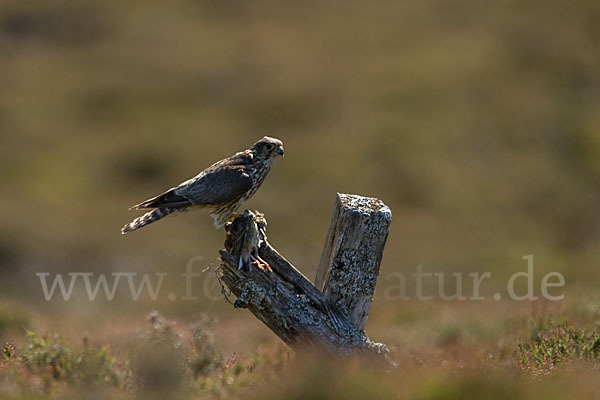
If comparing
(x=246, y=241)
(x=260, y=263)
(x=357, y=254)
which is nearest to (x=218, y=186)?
(x=246, y=241)

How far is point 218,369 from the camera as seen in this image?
9.09 metres

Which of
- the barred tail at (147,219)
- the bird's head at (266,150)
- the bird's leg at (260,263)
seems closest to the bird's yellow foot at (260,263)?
the bird's leg at (260,263)

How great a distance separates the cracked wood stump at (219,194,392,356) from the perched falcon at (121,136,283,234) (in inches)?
46.1

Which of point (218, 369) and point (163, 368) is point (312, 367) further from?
point (218, 369)

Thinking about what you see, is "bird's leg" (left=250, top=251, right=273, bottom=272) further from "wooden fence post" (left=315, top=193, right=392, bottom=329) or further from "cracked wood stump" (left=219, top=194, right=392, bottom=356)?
"wooden fence post" (left=315, top=193, right=392, bottom=329)

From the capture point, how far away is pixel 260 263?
9039mm

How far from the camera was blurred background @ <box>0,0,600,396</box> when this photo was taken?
35.1 meters

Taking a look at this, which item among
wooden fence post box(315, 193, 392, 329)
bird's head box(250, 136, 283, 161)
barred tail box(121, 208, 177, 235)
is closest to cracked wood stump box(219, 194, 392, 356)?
wooden fence post box(315, 193, 392, 329)

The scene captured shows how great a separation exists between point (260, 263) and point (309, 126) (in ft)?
130

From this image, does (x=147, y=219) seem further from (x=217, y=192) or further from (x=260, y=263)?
(x=260, y=263)

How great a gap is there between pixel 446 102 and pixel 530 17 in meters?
16.3

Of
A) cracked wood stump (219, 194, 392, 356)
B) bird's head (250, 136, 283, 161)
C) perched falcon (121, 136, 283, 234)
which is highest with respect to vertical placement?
bird's head (250, 136, 283, 161)

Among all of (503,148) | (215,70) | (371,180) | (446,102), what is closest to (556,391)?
(371,180)

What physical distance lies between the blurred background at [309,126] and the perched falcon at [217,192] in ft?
18.2
